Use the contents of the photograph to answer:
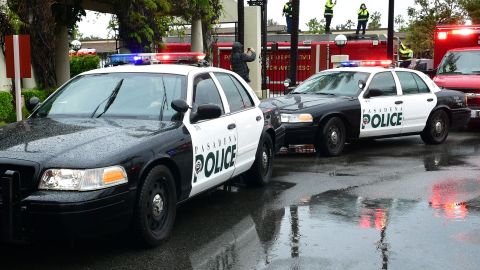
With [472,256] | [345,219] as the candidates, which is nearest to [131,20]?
[345,219]

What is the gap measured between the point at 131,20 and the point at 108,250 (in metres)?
11.3

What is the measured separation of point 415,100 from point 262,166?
15.5 feet

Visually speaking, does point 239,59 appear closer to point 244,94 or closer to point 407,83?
point 407,83

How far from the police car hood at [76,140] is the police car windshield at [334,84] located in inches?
222

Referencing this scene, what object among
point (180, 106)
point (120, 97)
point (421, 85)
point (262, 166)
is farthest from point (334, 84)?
point (180, 106)

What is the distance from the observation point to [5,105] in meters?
11.5

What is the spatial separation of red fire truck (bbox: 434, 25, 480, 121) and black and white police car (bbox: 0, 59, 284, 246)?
25.0 ft

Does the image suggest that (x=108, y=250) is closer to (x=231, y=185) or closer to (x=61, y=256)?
(x=61, y=256)

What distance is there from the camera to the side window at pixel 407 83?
11.3 m

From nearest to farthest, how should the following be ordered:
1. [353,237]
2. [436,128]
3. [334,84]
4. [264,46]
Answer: [353,237] → [334,84] → [436,128] → [264,46]

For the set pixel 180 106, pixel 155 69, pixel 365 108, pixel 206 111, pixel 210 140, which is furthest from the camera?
pixel 365 108

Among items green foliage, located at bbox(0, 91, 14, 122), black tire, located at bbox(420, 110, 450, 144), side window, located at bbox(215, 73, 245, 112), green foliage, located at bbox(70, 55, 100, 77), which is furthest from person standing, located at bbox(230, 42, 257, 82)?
green foliage, located at bbox(70, 55, 100, 77)

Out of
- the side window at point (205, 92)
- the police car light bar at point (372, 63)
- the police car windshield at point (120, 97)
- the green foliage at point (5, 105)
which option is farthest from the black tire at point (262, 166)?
the green foliage at point (5, 105)

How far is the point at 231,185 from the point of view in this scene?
7.97 m
